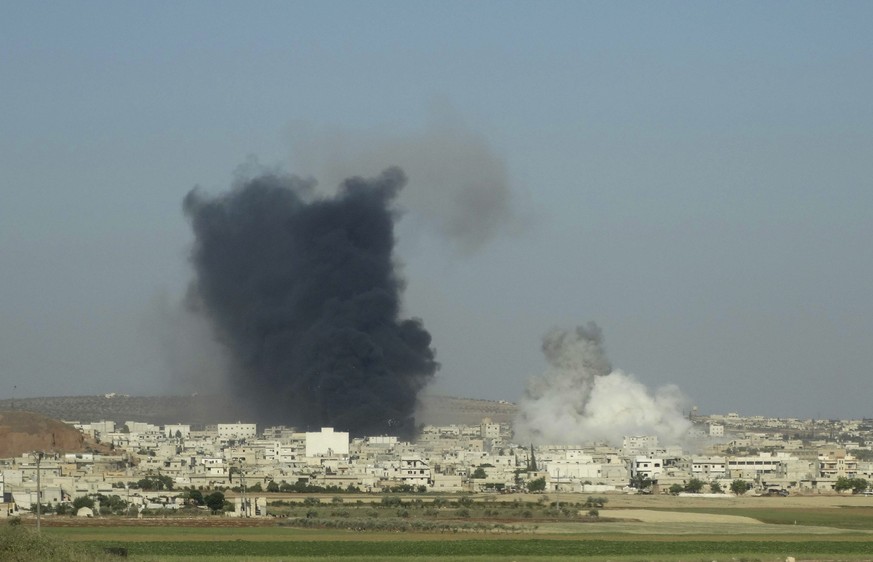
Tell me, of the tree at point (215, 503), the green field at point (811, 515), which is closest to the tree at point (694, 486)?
the green field at point (811, 515)

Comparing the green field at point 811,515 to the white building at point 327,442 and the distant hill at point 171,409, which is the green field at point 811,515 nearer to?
the white building at point 327,442

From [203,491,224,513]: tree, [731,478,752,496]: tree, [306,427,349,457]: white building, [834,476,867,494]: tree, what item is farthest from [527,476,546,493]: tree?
[203,491,224,513]: tree

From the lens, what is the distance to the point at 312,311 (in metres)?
127

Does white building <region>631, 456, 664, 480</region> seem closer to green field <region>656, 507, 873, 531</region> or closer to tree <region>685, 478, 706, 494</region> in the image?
tree <region>685, 478, 706, 494</region>

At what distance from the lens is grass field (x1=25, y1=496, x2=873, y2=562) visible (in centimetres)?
4725

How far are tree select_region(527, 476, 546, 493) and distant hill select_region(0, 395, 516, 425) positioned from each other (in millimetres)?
36821

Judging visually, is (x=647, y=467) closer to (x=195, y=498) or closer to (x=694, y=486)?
(x=694, y=486)

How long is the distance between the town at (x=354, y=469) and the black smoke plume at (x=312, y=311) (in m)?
3.16

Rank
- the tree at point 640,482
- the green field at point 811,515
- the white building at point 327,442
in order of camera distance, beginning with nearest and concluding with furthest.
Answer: the green field at point 811,515 → the tree at point 640,482 → the white building at point 327,442

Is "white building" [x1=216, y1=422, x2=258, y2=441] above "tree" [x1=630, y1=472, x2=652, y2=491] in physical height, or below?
above

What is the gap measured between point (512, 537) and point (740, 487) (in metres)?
39.3

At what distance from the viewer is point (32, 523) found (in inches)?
2270

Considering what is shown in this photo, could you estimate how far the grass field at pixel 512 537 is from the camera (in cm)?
4725

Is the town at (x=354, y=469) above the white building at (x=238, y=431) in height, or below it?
below
